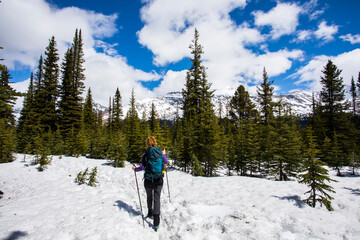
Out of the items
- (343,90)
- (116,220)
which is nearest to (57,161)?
(116,220)

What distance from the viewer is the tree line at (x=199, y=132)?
13.3 m

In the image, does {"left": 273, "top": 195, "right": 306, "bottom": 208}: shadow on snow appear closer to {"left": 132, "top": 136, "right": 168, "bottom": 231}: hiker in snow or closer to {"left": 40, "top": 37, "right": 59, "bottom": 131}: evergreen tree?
{"left": 132, "top": 136, "right": 168, "bottom": 231}: hiker in snow

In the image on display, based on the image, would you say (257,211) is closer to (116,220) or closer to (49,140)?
(116,220)

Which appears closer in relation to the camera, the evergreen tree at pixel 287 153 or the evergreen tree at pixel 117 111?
the evergreen tree at pixel 287 153

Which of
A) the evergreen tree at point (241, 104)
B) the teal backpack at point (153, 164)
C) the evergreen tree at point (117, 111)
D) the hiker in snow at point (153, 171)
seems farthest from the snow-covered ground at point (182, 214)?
the evergreen tree at point (117, 111)

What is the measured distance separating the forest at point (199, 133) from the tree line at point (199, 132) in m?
0.08

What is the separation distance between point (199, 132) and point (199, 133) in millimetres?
118

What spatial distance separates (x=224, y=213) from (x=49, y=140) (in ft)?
60.6

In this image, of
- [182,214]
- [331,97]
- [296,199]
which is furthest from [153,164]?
[331,97]

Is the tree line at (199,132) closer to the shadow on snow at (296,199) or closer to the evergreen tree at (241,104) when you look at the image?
the evergreen tree at (241,104)

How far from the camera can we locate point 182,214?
17.5 feet

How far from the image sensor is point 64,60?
24.5m

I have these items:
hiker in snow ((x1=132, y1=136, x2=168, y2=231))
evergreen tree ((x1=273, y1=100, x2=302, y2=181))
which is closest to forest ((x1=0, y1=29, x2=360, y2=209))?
evergreen tree ((x1=273, y1=100, x2=302, y2=181))

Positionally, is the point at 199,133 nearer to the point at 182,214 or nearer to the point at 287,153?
the point at 287,153
